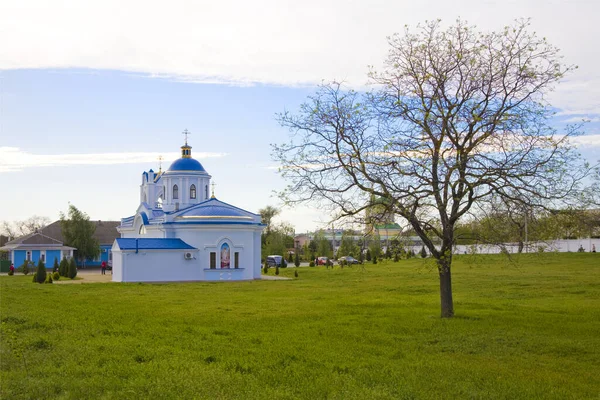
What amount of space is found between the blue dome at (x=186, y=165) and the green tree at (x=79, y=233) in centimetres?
1733

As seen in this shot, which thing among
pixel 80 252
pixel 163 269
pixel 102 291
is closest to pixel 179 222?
pixel 163 269

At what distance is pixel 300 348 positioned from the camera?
Answer: 12516mm

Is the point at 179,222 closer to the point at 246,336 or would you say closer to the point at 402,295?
the point at 402,295

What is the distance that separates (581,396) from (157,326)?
9.95 m

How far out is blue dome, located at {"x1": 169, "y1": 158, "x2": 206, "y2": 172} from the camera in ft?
148

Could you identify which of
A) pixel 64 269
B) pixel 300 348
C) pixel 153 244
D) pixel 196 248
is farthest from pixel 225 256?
pixel 300 348

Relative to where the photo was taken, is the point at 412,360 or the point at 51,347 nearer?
the point at 412,360

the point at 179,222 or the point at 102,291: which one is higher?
the point at 179,222

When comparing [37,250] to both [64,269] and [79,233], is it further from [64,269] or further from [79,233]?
[64,269]

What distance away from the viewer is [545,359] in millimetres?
11672

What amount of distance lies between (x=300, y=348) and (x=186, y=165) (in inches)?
1348

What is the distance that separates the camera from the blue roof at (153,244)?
3697cm

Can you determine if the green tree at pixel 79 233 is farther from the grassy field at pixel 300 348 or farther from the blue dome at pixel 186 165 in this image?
the grassy field at pixel 300 348

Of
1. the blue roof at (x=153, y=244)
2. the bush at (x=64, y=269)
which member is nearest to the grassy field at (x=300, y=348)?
the blue roof at (x=153, y=244)
